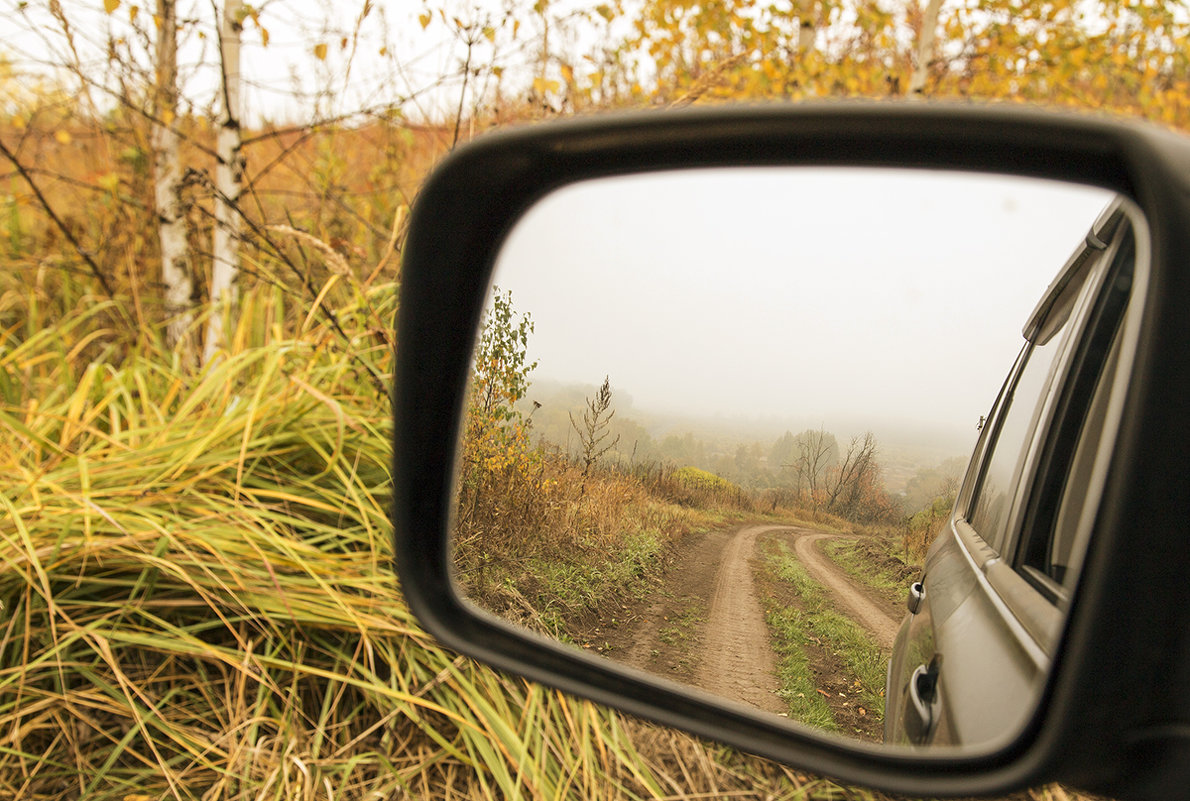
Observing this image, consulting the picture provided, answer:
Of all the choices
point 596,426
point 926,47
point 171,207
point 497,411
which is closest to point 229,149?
point 171,207

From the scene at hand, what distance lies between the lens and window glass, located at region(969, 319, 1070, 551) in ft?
2.68

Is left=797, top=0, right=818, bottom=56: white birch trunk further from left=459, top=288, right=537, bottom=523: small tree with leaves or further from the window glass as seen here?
the window glass

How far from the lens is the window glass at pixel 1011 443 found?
82cm

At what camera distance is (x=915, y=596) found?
774mm

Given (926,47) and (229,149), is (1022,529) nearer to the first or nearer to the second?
(229,149)

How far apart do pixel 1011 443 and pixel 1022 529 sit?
0.11m

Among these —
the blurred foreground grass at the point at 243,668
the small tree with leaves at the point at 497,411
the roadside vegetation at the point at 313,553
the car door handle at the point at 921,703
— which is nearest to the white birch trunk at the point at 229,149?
the roadside vegetation at the point at 313,553

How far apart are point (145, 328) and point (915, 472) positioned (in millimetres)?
3989

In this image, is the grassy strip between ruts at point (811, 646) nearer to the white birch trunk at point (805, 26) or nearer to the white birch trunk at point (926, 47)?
the white birch trunk at point (926, 47)

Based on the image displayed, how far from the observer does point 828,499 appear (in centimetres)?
71

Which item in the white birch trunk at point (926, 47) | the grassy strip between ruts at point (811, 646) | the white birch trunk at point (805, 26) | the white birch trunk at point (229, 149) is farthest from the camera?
the white birch trunk at point (805, 26)

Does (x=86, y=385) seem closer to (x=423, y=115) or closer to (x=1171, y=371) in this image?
(x=423, y=115)

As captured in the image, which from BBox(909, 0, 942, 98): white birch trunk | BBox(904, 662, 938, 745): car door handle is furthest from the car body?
BBox(909, 0, 942, 98): white birch trunk

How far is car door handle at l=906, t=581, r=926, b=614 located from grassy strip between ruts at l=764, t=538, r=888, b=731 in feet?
0.20
